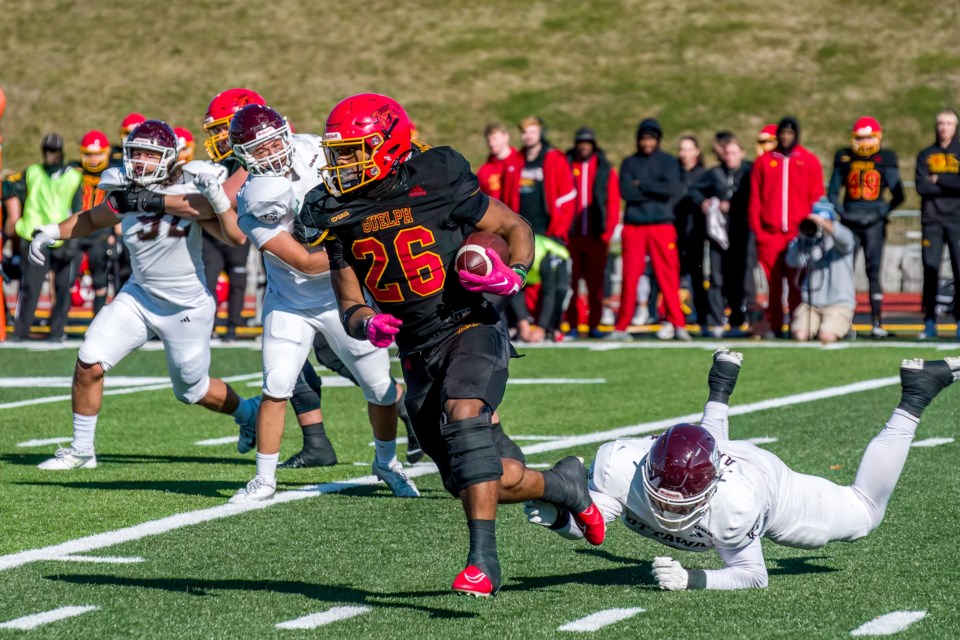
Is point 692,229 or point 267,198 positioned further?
point 692,229

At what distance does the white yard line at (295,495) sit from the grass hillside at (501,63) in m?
32.3

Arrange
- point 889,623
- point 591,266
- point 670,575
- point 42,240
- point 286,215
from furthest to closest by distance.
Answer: point 591,266
point 42,240
point 286,215
point 670,575
point 889,623

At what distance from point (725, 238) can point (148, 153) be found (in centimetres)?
933

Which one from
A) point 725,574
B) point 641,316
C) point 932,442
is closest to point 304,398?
point 932,442

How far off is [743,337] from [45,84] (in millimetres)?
37315

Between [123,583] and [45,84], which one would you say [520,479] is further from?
[45,84]

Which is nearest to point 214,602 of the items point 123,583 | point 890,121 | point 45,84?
point 123,583

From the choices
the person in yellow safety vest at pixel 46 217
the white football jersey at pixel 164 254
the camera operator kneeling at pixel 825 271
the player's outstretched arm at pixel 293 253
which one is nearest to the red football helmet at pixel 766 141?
the camera operator kneeling at pixel 825 271

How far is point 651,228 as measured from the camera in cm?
1552

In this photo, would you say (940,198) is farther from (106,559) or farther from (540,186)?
(106,559)

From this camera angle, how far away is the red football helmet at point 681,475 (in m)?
5.03

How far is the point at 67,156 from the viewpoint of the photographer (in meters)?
45.2

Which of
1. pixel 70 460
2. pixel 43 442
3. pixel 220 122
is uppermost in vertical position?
pixel 220 122

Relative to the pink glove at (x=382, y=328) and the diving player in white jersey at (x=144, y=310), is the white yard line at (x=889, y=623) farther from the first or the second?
the diving player in white jersey at (x=144, y=310)
